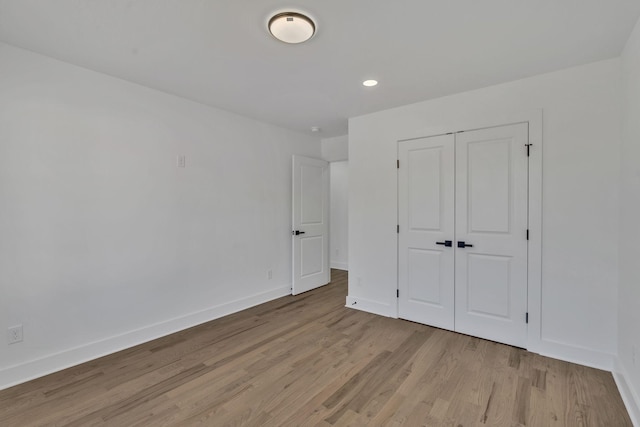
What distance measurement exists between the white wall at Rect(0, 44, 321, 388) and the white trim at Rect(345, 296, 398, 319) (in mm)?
1295

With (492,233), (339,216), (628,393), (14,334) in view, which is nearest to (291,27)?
(492,233)

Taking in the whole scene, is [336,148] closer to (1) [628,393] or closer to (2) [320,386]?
(2) [320,386]

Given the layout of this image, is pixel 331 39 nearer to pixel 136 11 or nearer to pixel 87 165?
pixel 136 11

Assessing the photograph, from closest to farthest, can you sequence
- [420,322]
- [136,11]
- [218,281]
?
[136,11] → [420,322] → [218,281]

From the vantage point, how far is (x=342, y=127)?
4309 millimetres

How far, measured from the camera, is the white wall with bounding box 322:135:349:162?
4848 mm

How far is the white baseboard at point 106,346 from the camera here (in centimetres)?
221

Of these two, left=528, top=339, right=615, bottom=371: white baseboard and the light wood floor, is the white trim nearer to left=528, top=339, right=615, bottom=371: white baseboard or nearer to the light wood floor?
the light wood floor

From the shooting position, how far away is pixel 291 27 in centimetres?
188

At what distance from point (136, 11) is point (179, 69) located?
76 cm

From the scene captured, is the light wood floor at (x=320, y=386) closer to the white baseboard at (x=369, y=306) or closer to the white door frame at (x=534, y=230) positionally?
the white door frame at (x=534, y=230)

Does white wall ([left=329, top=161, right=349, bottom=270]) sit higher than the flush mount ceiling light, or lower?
lower

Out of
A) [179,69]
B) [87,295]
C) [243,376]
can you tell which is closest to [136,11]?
[179,69]

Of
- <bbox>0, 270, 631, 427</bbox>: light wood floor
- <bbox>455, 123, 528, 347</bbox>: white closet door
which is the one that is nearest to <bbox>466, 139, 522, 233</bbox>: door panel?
<bbox>455, 123, 528, 347</bbox>: white closet door
